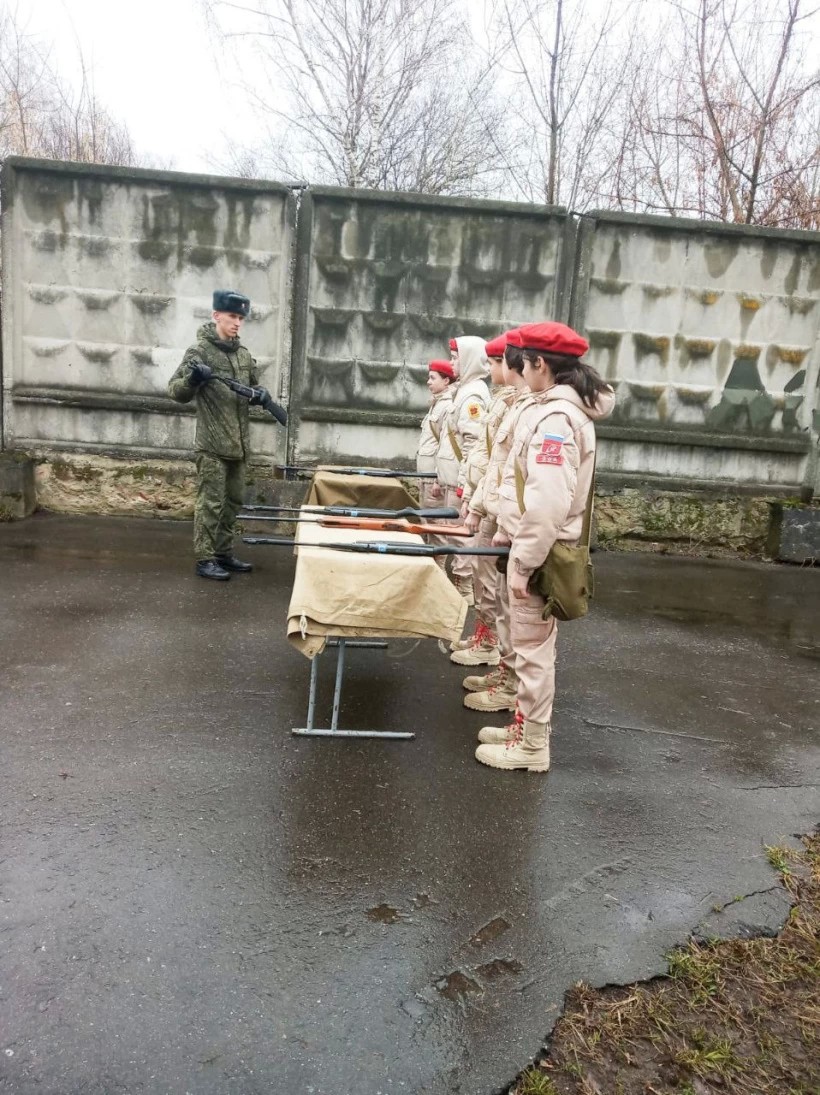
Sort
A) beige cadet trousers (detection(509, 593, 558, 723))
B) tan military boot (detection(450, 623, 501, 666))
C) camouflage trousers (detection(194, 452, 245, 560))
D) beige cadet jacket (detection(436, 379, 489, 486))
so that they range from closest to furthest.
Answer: beige cadet trousers (detection(509, 593, 558, 723)) < tan military boot (detection(450, 623, 501, 666)) < beige cadet jacket (detection(436, 379, 489, 486)) < camouflage trousers (detection(194, 452, 245, 560))

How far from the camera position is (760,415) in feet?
28.5

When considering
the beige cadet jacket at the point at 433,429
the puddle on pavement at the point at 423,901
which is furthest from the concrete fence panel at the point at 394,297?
the puddle on pavement at the point at 423,901

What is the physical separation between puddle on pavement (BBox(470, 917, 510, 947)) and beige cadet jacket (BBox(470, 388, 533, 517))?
222 cm

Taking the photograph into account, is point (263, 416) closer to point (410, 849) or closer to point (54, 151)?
point (410, 849)

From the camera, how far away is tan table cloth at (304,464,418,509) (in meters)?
5.86

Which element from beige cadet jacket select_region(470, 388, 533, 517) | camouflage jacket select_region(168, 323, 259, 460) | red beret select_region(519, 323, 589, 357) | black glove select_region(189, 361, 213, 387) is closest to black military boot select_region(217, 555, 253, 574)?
camouflage jacket select_region(168, 323, 259, 460)

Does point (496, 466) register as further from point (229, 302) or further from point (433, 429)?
point (229, 302)

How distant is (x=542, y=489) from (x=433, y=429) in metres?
3.38

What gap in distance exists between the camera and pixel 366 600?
12.0 feet

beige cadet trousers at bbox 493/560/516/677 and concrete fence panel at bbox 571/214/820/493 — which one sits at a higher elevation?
concrete fence panel at bbox 571/214/820/493

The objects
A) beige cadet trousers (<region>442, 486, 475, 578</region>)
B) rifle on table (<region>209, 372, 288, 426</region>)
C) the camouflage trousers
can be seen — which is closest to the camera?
beige cadet trousers (<region>442, 486, 475, 578</region>)

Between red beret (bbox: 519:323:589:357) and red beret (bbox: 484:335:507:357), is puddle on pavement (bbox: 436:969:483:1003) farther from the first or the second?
red beret (bbox: 484:335:507:357)

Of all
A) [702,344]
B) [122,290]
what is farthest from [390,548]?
[702,344]

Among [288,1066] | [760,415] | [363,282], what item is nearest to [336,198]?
[363,282]
